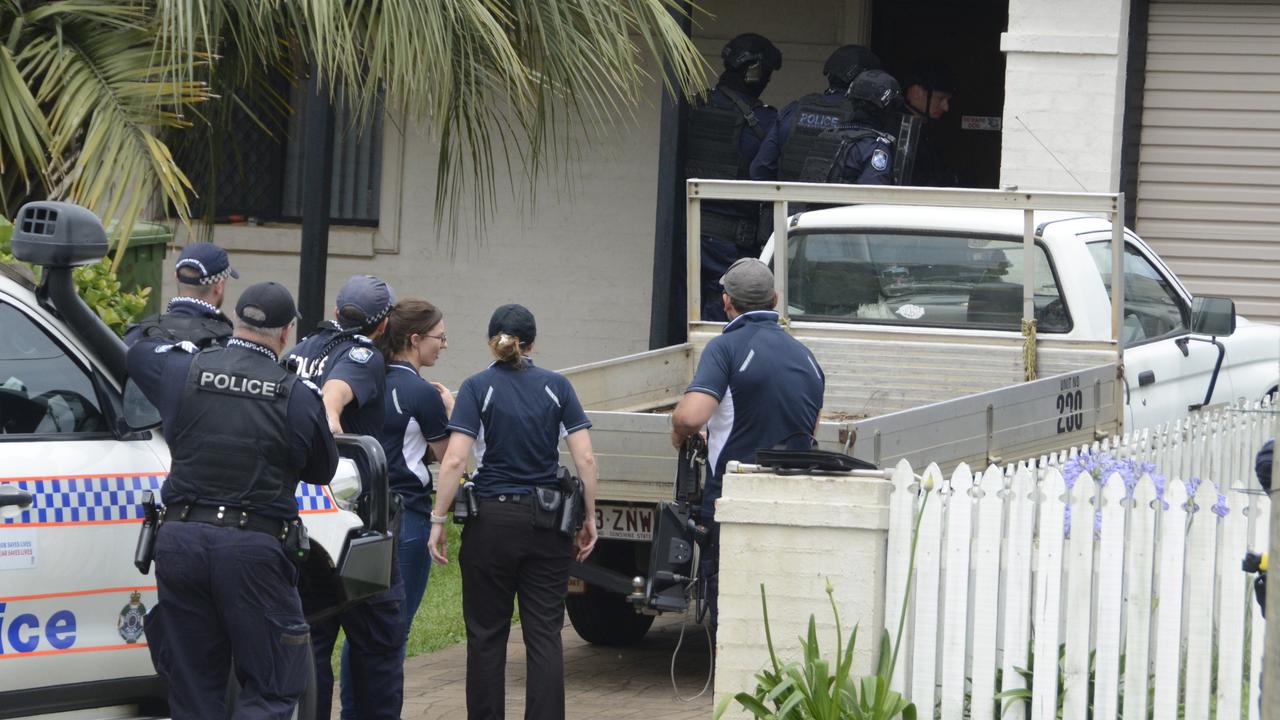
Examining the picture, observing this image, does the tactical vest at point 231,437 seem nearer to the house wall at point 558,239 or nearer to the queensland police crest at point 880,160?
the queensland police crest at point 880,160

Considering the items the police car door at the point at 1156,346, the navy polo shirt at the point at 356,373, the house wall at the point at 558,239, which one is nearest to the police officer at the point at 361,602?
the navy polo shirt at the point at 356,373

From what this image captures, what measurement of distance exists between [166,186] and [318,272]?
3689 millimetres

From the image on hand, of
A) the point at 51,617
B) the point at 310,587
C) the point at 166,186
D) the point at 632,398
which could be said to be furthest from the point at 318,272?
the point at 51,617

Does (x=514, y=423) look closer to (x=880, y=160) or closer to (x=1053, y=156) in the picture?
(x=880, y=160)

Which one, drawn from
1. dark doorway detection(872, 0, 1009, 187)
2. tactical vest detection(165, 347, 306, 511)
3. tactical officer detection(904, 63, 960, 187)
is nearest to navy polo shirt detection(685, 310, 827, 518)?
tactical vest detection(165, 347, 306, 511)

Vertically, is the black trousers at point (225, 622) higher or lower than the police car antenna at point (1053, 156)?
lower

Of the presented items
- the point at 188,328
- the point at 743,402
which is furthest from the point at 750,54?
the point at 188,328

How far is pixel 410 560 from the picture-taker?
20.3ft

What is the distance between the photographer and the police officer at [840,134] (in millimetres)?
10617

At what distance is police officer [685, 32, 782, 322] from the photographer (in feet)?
36.6

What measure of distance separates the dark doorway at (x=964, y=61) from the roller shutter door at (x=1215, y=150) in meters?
1.94

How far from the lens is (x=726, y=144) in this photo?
1179 cm

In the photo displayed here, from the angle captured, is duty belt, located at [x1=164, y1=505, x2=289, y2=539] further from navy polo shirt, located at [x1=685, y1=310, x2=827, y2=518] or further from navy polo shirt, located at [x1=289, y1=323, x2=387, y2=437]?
navy polo shirt, located at [x1=685, y1=310, x2=827, y2=518]

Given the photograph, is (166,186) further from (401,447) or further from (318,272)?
(318,272)
